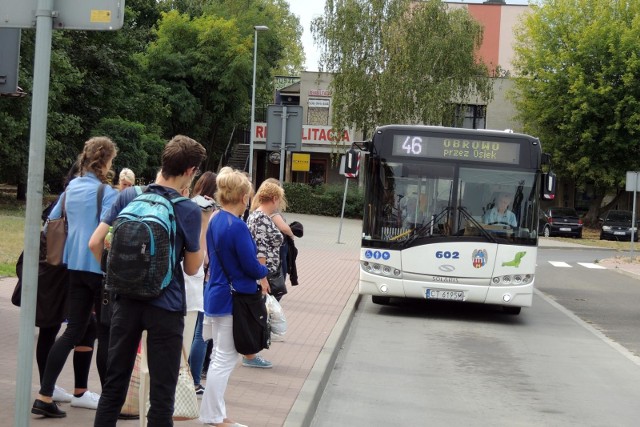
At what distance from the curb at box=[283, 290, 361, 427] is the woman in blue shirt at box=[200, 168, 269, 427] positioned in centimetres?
65

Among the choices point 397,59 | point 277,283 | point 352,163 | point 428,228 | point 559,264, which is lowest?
point 559,264

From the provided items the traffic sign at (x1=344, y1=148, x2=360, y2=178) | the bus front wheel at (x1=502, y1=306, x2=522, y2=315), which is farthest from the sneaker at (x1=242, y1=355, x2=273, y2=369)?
the bus front wheel at (x1=502, y1=306, x2=522, y2=315)

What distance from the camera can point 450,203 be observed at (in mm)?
14211

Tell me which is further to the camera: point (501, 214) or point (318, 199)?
point (318, 199)

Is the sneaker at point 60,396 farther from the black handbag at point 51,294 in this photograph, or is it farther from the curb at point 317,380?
the curb at point 317,380

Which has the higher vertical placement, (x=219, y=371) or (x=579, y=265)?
(x=219, y=371)

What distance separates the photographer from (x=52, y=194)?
47.9 meters

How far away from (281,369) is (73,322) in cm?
302

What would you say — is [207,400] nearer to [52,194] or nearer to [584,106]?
[52,194]

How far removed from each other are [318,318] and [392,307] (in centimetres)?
339

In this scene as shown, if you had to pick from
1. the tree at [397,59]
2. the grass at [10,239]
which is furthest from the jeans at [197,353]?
the tree at [397,59]

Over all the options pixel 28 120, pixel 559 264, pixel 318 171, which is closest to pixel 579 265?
pixel 559 264

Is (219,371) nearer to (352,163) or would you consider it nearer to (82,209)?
(82,209)

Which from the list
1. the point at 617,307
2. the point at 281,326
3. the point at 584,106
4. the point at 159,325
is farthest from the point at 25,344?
the point at 584,106
